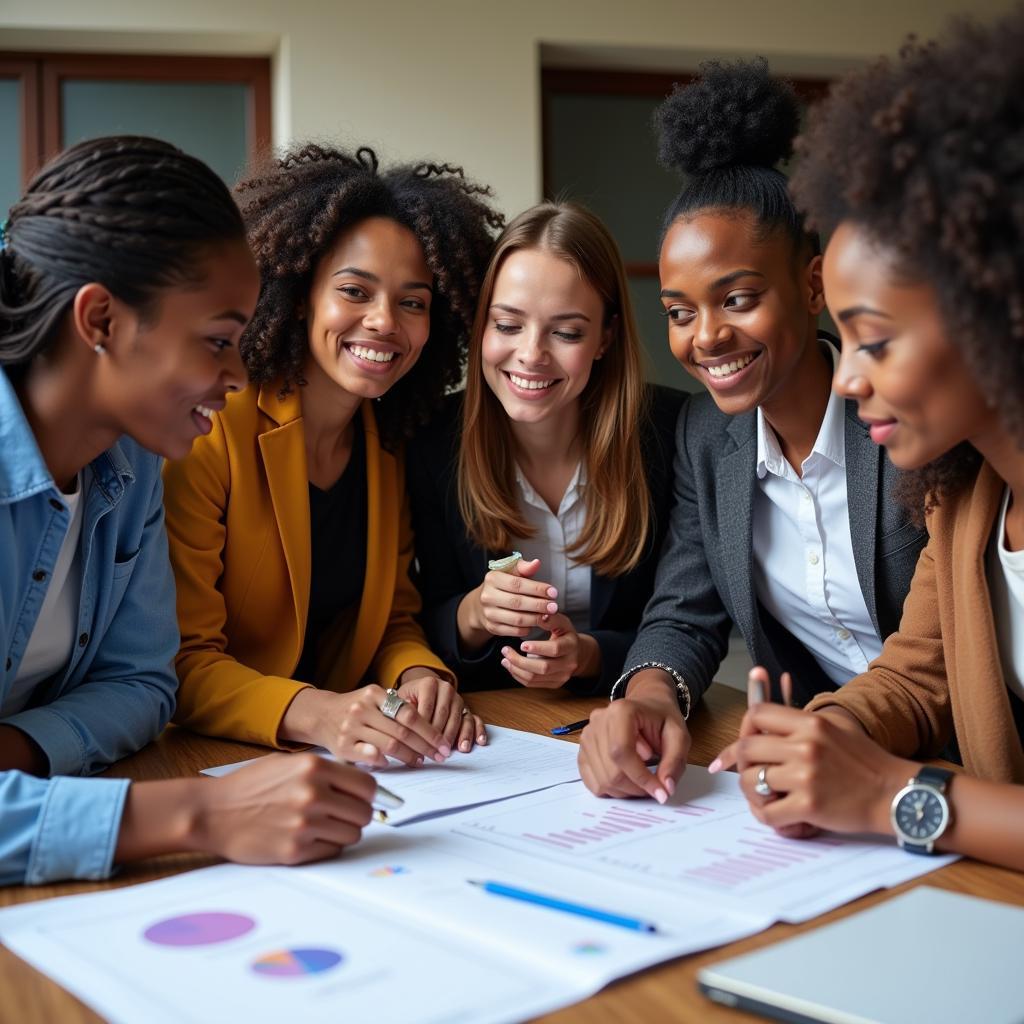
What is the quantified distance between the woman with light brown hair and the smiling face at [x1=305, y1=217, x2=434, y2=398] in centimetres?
16

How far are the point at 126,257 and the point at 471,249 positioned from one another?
913mm

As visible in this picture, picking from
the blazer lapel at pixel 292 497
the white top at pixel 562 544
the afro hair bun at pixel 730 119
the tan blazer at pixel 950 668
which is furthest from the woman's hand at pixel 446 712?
the afro hair bun at pixel 730 119

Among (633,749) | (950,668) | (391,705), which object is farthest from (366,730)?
(950,668)

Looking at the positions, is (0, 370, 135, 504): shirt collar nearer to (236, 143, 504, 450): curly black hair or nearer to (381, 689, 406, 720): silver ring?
(381, 689, 406, 720): silver ring

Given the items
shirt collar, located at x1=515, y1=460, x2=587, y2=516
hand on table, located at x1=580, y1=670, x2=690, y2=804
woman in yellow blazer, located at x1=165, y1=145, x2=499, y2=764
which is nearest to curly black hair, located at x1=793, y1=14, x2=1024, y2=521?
hand on table, located at x1=580, y1=670, x2=690, y2=804

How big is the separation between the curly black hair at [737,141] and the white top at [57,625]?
3.33ft

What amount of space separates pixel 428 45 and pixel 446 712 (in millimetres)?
3522

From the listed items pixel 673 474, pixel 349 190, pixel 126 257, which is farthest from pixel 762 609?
pixel 126 257

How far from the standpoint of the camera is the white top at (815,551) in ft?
5.87

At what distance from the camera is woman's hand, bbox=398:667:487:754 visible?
57.5 inches

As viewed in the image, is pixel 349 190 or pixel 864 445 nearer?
pixel 864 445

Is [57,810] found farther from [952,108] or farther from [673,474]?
[673,474]

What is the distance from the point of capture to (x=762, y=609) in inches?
75.5

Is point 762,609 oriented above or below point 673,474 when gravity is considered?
below
